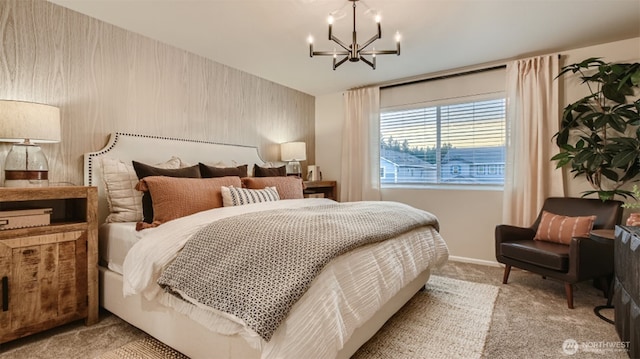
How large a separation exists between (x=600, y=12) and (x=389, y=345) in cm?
305

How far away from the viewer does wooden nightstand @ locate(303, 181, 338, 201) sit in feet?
13.7

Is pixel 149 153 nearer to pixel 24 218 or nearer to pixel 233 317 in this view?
pixel 24 218

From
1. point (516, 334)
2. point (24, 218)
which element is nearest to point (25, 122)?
point (24, 218)

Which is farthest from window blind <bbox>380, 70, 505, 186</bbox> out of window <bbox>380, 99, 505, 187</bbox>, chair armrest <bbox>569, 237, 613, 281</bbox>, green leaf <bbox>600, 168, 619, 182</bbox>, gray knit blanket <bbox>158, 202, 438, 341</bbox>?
gray knit blanket <bbox>158, 202, 438, 341</bbox>

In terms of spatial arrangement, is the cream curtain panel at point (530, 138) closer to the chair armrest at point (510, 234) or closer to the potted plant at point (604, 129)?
the potted plant at point (604, 129)

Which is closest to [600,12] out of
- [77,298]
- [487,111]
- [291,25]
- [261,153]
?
[487,111]

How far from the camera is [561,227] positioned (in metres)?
2.76

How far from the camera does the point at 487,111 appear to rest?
145 inches

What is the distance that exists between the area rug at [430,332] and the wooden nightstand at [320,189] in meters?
2.02

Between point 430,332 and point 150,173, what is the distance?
234cm

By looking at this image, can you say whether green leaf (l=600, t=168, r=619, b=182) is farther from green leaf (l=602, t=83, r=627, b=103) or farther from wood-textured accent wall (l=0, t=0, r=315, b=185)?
wood-textured accent wall (l=0, t=0, r=315, b=185)

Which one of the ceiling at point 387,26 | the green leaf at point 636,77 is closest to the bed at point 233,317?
the ceiling at point 387,26

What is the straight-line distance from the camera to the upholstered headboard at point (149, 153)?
245cm

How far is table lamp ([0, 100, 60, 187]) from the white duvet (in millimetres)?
904
